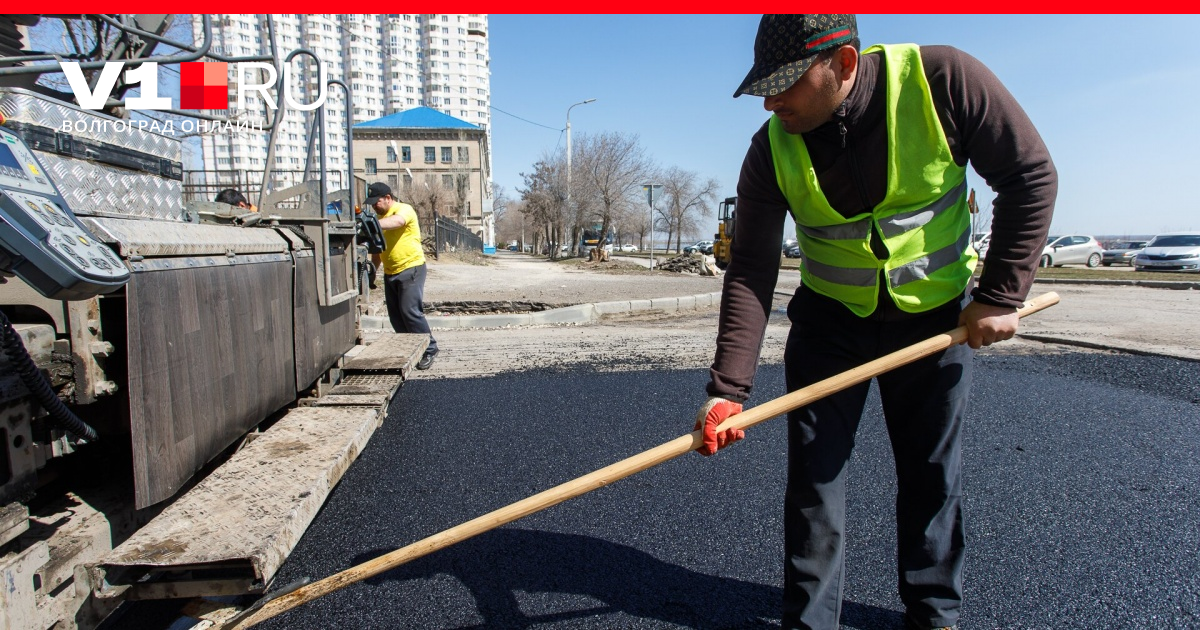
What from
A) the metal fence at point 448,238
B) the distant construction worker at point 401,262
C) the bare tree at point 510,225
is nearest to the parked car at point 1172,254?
the metal fence at point 448,238

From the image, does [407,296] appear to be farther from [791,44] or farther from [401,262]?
[791,44]

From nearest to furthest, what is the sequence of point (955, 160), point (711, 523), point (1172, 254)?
point (955, 160) < point (711, 523) < point (1172, 254)

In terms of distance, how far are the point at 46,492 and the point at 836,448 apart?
2.27 m

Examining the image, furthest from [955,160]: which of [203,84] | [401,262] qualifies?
[401,262]

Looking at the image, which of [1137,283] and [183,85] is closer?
[183,85]

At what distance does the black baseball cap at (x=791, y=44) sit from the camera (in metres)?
1.70

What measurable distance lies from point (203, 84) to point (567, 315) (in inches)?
229

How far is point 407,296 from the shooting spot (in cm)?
571

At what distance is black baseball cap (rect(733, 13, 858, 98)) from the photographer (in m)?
1.70

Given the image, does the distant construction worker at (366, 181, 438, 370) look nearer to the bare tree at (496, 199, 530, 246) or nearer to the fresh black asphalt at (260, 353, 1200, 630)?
the fresh black asphalt at (260, 353, 1200, 630)

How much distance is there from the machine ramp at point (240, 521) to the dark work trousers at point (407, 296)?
3.05m

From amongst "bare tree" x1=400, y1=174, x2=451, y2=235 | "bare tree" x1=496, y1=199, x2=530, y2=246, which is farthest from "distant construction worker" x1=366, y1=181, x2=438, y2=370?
"bare tree" x1=496, y1=199, x2=530, y2=246

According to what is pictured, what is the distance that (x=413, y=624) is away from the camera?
6.82 ft

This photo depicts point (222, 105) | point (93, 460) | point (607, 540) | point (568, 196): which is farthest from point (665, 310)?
point (568, 196)
